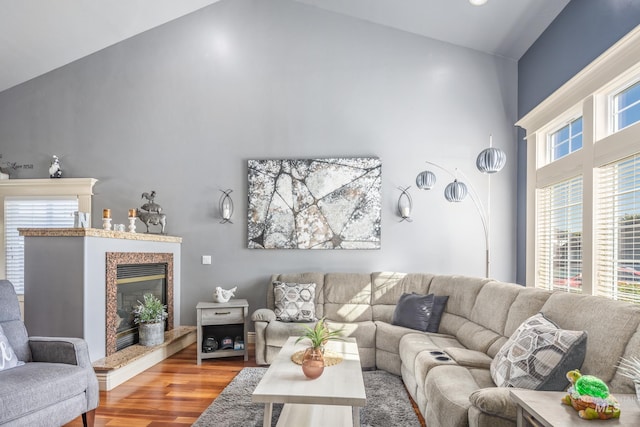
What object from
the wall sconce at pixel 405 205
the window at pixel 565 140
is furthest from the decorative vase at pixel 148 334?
the window at pixel 565 140

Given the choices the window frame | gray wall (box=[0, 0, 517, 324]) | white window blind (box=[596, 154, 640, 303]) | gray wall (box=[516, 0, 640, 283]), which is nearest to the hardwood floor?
gray wall (box=[0, 0, 517, 324])

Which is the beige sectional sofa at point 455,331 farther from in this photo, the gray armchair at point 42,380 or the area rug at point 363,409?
the gray armchair at point 42,380

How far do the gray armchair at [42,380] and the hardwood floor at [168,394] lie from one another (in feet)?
1.09

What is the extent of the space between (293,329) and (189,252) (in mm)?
1949

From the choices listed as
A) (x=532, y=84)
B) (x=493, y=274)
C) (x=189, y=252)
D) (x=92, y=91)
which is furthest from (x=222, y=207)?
(x=532, y=84)

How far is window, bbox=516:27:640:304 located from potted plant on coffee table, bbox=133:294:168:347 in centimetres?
394

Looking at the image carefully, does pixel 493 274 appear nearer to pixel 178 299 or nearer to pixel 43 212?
pixel 178 299

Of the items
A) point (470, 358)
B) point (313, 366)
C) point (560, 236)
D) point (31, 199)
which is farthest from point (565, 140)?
point (31, 199)

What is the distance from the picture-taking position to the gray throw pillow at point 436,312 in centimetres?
386

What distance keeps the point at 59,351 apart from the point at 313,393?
1699 mm

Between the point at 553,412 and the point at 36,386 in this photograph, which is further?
the point at 36,386

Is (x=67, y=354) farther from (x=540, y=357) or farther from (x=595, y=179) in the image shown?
(x=595, y=179)

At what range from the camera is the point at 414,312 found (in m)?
3.96

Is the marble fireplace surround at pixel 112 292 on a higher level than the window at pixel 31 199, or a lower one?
lower
